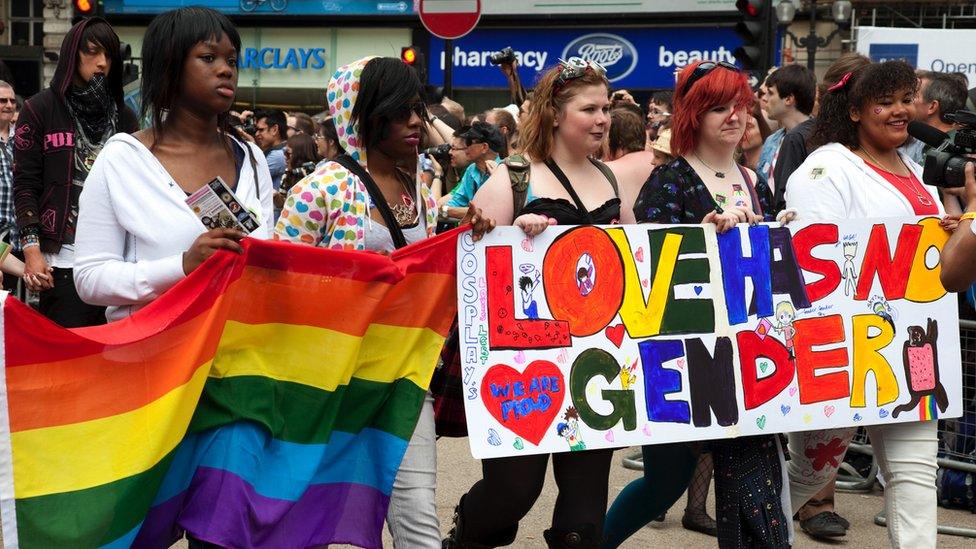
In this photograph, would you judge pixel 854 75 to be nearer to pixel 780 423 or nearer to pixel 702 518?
pixel 780 423

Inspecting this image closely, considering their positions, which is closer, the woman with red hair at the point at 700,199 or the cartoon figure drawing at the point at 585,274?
the cartoon figure drawing at the point at 585,274

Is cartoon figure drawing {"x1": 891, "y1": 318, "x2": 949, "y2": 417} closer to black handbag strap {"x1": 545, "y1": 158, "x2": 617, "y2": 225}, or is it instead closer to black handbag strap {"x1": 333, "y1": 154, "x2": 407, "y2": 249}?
black handbag strap {"x1": 545, "y1": 158, "x2": 617, "y2": 225}

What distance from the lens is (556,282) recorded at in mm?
4527

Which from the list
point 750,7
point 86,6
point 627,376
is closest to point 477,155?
point 750,7

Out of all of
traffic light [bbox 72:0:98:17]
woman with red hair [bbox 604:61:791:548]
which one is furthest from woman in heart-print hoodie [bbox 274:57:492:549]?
traffic light [bbox 72:0:98:17]

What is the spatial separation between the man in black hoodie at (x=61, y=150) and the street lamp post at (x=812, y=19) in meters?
18.2

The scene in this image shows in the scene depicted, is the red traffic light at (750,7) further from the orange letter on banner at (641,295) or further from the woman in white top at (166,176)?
the woman in white top at (166,176)

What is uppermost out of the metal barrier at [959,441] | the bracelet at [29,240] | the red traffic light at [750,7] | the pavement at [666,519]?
the red traffic light at [750,7]

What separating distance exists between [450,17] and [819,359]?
6.69 m

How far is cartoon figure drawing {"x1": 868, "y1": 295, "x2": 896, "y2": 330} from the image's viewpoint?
496cm

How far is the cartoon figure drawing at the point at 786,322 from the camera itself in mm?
4801

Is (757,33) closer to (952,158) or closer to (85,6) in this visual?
(85,6)

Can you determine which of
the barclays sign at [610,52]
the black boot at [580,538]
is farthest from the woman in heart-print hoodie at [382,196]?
the barclays sign at [610,52]

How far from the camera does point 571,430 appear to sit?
14.6 ft
